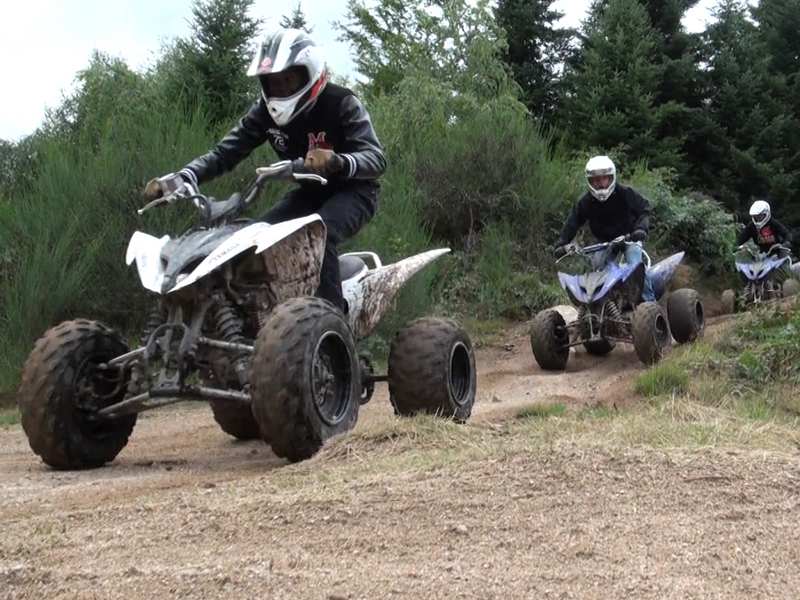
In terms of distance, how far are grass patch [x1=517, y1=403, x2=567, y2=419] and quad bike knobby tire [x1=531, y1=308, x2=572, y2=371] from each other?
2.90 meters

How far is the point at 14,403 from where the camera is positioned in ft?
27.2

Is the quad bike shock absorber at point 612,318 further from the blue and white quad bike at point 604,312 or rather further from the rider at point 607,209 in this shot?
the rider at point 607,209

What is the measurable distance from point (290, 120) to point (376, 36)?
34178mm

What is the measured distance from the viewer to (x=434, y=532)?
9.25 feet

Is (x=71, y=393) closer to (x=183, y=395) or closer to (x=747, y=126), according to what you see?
(x=183, y=395)

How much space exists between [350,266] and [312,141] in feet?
2.37

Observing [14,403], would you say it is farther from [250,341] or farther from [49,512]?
[49,512]

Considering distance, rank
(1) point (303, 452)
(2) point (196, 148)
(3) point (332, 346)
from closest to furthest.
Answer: (1) point (303, 452) → (3) point (332, 346) → (2) point (196, 148)

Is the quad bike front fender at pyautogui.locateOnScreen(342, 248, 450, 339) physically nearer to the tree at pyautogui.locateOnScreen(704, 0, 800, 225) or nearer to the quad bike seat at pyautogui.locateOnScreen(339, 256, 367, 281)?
the quad bike seat at pyautogui.locateOnScreen(339, 256, 367, 281)

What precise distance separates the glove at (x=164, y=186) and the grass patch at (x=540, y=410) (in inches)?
95.6

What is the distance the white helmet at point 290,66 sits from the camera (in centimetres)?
489

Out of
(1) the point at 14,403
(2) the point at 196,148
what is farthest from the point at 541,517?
(2) the point at 196,148

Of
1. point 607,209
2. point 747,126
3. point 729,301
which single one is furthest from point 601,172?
point 747,126

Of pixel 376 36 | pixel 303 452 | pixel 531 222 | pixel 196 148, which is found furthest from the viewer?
pixel 376 36
